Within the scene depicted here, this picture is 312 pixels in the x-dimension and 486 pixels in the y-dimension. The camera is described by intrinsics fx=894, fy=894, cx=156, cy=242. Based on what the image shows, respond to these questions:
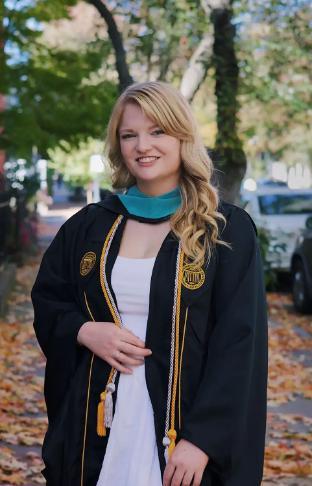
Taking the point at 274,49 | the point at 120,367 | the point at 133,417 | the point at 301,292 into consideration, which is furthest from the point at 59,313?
the point at 274,49

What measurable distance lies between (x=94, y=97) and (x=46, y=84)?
35.8 inches

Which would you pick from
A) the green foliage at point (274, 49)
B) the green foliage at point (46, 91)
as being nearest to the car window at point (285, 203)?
the green foliage at point (274, 49)

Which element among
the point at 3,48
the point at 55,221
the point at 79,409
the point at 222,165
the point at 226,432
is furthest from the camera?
the point at 55,221

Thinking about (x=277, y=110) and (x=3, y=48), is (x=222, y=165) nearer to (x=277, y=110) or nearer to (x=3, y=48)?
(x=3, y=48)

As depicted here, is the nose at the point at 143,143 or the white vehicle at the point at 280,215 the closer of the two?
the nose at the point at 143,143

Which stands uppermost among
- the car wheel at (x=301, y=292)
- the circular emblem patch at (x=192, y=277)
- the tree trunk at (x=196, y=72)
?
the tree trunk at (x=196, y=72)

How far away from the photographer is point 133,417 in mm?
2543

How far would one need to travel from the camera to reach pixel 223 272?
2561 mm

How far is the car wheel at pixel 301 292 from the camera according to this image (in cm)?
1202

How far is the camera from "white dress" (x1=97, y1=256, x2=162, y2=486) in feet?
8.26

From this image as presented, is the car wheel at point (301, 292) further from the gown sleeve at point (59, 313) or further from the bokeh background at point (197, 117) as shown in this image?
the gown sleeve at point (59, 313)

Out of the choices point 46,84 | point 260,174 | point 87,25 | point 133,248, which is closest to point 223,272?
point 133,248

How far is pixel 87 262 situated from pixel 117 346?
0.98ft

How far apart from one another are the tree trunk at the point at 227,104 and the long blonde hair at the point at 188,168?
8671 millimetres
